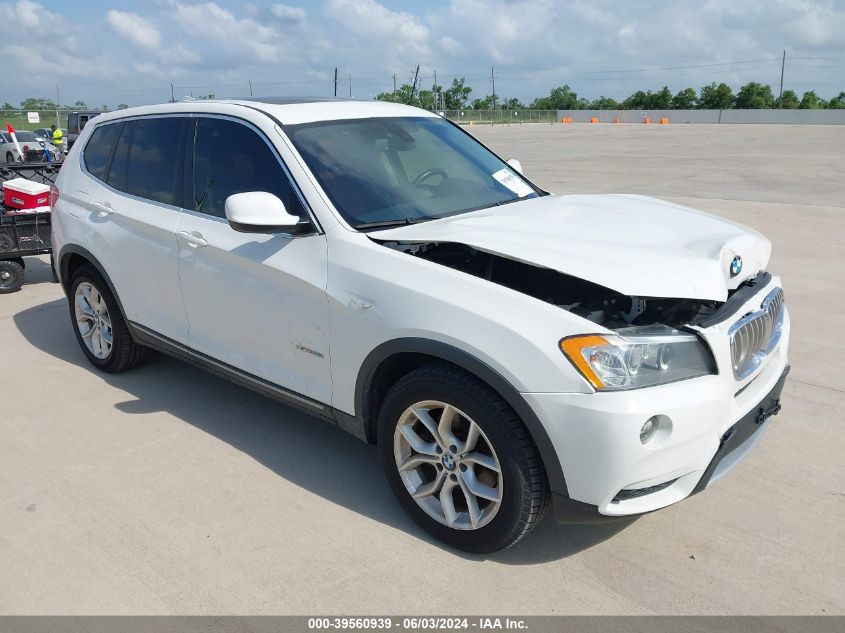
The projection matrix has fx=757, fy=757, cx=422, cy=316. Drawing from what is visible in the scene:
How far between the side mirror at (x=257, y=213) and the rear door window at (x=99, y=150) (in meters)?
2.19

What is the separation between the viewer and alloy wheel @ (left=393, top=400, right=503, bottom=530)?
303 cm

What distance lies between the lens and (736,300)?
324 centimetres

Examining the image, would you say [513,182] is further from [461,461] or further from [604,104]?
[604,104]

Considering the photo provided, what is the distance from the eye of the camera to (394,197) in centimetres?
380

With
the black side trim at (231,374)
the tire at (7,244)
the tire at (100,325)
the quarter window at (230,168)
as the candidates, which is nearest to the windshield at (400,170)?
the quarter window at (230,168)

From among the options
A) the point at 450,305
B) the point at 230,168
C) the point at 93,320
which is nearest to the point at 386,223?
the point at 450,305

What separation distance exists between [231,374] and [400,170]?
1.44 metres

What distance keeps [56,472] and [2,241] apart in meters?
4.77

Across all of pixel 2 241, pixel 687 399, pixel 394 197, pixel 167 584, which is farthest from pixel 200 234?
pixel 2 241

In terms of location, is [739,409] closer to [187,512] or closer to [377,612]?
[377,612]

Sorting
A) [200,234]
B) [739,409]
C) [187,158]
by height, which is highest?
[187,158]

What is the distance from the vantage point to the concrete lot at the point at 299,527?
9.66ft

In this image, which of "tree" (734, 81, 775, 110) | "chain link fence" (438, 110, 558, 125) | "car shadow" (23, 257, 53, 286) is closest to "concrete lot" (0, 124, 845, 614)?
"car shadow" (23, 257, 53, 286)

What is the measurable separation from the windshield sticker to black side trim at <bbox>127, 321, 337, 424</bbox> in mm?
1713
